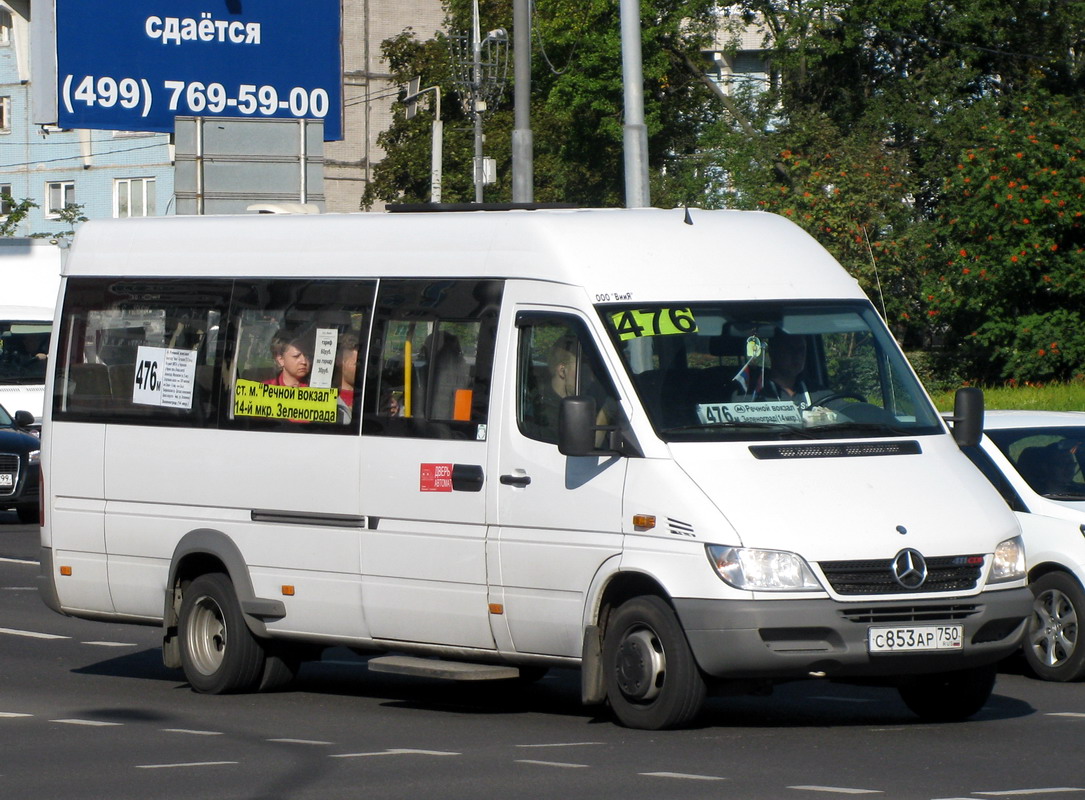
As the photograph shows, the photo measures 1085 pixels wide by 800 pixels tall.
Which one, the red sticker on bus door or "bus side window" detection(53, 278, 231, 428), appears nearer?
the red sticker on bus door

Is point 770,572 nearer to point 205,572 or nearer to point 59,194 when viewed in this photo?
point 205,572

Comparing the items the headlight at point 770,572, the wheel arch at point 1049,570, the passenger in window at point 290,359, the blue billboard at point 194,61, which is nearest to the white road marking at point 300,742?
the headlight at point 770,572

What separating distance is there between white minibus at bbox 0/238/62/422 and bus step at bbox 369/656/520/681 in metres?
17.8

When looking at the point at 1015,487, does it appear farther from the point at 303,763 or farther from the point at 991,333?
the point at 991,333

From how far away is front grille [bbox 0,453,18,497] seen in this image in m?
23.7

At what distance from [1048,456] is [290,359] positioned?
14.4 ft

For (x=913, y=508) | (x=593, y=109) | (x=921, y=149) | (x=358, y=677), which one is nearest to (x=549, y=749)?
(x=913, y=508)

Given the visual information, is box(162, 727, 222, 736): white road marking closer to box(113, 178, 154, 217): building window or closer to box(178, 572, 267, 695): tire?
box(178, 572, 267, 695): tire

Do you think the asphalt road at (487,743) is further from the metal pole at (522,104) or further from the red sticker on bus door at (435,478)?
the metal pole at (522,104)

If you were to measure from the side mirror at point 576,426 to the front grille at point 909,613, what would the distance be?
1360 millimetres

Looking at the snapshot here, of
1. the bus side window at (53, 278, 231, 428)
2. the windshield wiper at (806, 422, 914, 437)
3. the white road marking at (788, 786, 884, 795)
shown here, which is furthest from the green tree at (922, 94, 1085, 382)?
the white road marking at (788, 786, 884, 795)

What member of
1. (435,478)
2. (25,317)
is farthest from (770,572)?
(25,317)

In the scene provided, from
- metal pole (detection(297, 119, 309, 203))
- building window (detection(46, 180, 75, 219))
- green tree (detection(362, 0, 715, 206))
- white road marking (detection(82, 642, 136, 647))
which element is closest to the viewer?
white road marking (detection(82, 642, 136, 647))

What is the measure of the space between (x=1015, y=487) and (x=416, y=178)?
162 ft
